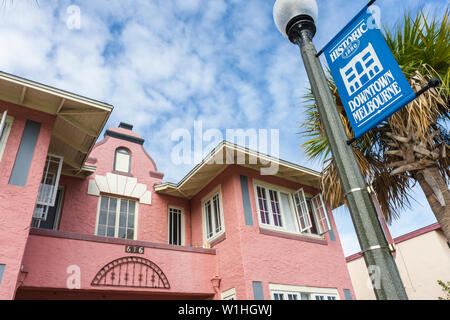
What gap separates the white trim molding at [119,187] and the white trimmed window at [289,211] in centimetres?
387

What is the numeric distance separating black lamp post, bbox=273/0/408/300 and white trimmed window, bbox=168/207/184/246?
9.00 metres

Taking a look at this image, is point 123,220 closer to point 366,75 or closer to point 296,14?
point 296,14

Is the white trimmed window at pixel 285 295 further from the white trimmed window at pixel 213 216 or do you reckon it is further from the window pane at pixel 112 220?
the window pane at pixel 112 220

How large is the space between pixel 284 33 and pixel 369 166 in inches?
179

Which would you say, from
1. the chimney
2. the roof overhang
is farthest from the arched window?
the roof overhang

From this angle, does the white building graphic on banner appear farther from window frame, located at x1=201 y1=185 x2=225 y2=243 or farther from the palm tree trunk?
window frame, located at x1=201 y1=185 x2=225 y2=243

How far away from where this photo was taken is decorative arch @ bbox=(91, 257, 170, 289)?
784 centimetres

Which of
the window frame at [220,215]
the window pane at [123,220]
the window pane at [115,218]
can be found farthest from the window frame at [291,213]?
the window pane at [123,220]

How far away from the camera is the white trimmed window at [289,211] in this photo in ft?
33.3

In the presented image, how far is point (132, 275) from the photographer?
322 inches

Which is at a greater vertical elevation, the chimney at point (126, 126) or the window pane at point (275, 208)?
the chimney at point (126, 126)

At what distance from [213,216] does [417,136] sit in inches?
251
